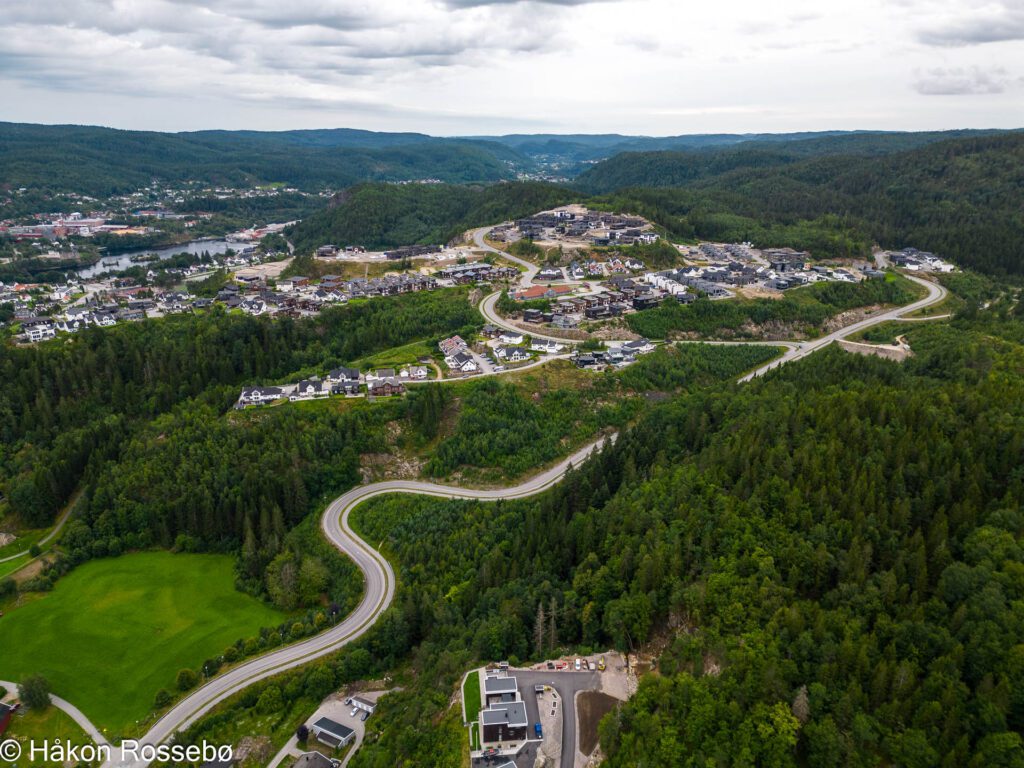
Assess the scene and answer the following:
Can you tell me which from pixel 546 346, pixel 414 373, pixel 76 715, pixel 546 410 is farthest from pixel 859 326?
pixel 76 715

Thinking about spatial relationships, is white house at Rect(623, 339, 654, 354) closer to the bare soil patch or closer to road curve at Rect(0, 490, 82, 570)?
the bare soil patch

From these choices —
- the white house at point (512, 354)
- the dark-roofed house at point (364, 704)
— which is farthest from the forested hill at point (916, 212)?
the dark-roofed house at point (364, 704)

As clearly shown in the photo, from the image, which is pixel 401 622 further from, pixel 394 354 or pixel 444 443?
pixel 394 354

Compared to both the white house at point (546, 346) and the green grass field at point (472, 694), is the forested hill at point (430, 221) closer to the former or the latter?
the white house at point (546, 346)

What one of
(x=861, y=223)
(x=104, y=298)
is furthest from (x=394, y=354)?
(x=861, y=223)

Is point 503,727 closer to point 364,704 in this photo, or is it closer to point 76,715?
point 364,704
